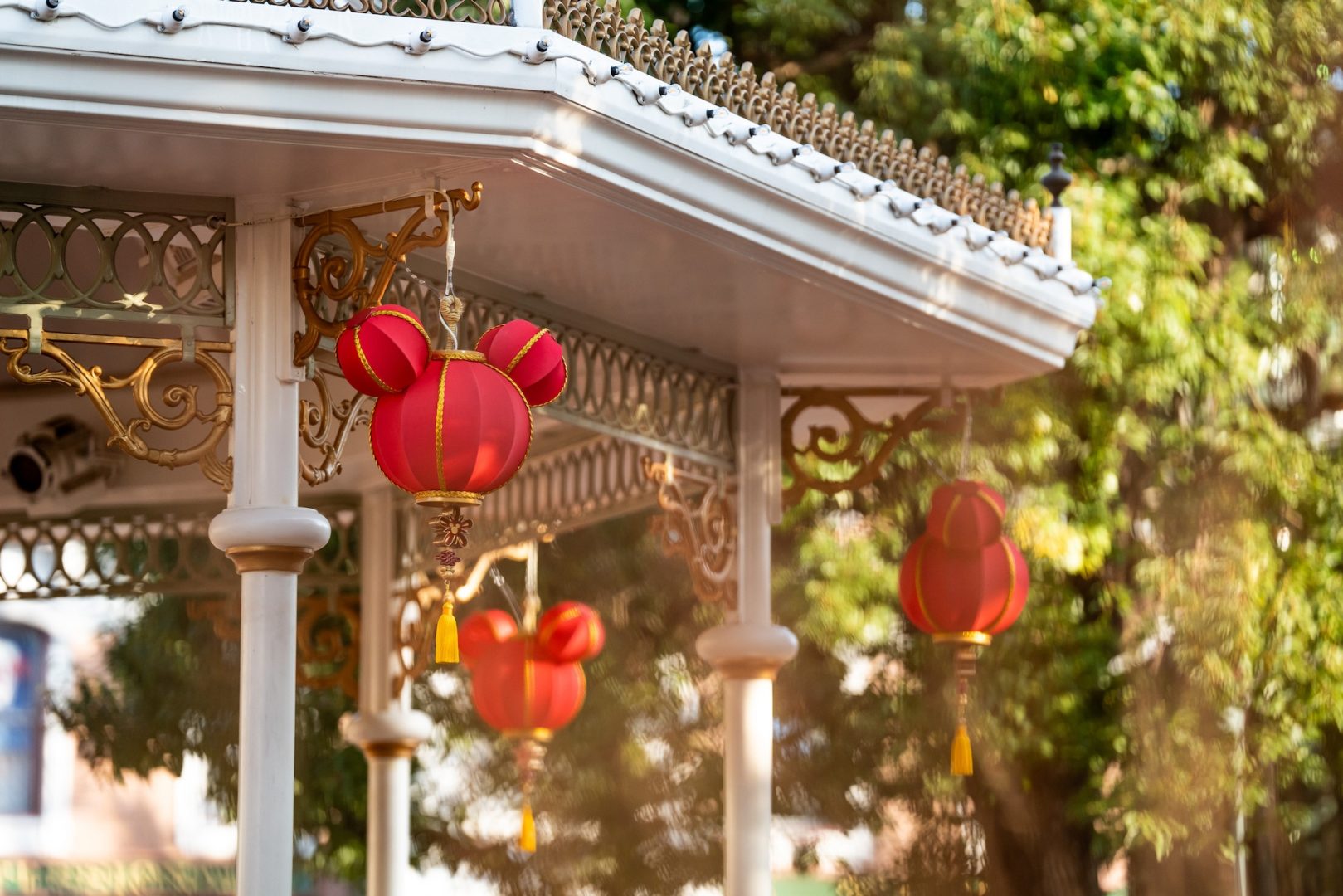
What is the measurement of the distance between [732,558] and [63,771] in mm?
11209

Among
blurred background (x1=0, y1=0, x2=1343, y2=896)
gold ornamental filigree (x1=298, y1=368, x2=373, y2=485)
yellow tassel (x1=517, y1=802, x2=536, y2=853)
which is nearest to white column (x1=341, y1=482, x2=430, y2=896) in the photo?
yellow tassel (x1=517, y1=802, x2=536, y2=853)

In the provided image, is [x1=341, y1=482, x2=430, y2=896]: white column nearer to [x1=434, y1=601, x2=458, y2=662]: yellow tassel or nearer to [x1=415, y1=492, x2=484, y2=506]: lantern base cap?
[x1=434, y1=601, x2=458, y2=662]: yellow tassel

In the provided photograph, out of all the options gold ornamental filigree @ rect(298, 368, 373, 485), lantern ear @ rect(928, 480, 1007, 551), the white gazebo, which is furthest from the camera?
lantern ear @ rect(928, 480, 1007, 551)

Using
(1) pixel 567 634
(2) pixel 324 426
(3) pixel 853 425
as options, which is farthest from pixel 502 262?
(1) pixel 567 634

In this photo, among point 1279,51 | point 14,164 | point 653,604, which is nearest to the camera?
point 14,164

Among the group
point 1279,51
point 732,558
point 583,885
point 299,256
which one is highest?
point 1279,51

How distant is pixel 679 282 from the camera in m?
5.79

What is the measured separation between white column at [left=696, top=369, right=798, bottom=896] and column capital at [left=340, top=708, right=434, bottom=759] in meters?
1.55

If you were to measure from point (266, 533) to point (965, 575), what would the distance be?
2684 mm

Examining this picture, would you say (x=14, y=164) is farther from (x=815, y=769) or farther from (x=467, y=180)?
(x=815, y=769)

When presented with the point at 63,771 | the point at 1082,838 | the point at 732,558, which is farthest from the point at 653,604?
the point at 63,771

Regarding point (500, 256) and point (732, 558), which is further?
point (732, 558)

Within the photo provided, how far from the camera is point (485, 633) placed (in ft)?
25.6

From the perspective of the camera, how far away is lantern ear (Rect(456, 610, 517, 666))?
25.6 feet
